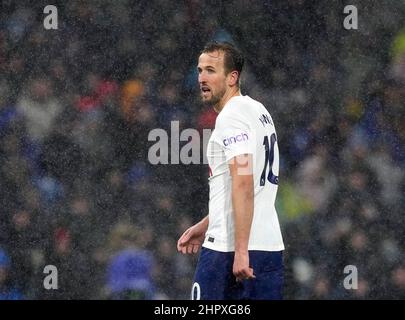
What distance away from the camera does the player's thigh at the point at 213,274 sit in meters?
4.41

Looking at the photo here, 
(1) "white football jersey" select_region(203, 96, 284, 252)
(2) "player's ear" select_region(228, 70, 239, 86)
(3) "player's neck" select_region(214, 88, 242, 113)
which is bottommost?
(1) "white football jersey" select_region(203, 96, 284, 252)

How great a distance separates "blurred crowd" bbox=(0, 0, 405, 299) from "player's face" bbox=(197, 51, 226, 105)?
194cm

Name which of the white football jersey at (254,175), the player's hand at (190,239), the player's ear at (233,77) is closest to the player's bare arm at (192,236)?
the player's hand at (190,239)

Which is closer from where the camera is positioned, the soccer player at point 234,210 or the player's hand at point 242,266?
the player's hand at point 242,266

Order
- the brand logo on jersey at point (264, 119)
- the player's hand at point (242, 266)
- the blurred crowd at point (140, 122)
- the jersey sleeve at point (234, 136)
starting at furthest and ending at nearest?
the blurred crowd at point (140, 122) → the brand logo on jersey at point (264, 119) → the jersey sleeve at point (234, 136) → the player's hand at point (242, 266)

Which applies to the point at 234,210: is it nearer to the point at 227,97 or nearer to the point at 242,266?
the point at 242,266

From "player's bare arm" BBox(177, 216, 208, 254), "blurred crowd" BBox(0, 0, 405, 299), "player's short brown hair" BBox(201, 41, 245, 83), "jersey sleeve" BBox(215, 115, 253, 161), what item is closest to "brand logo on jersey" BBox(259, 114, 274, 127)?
"jersey sleeve" BBox(215, 115, 253, 161)

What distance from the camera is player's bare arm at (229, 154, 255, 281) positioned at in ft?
14.0

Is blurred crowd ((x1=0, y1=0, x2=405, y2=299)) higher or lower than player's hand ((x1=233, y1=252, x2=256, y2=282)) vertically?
higher

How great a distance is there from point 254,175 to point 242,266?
1.39 feet

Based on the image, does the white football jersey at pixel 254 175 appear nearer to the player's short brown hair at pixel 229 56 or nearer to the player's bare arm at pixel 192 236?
the player's short brown hair at pixel 229 56

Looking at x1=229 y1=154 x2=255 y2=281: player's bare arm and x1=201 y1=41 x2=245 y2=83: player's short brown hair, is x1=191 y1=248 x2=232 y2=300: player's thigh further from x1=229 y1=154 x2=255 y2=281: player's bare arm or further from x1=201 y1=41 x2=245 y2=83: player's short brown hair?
x1=201 y1=41 x2=245 y2=83: player's short brown hair

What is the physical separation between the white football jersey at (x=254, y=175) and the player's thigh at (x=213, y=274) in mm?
38
